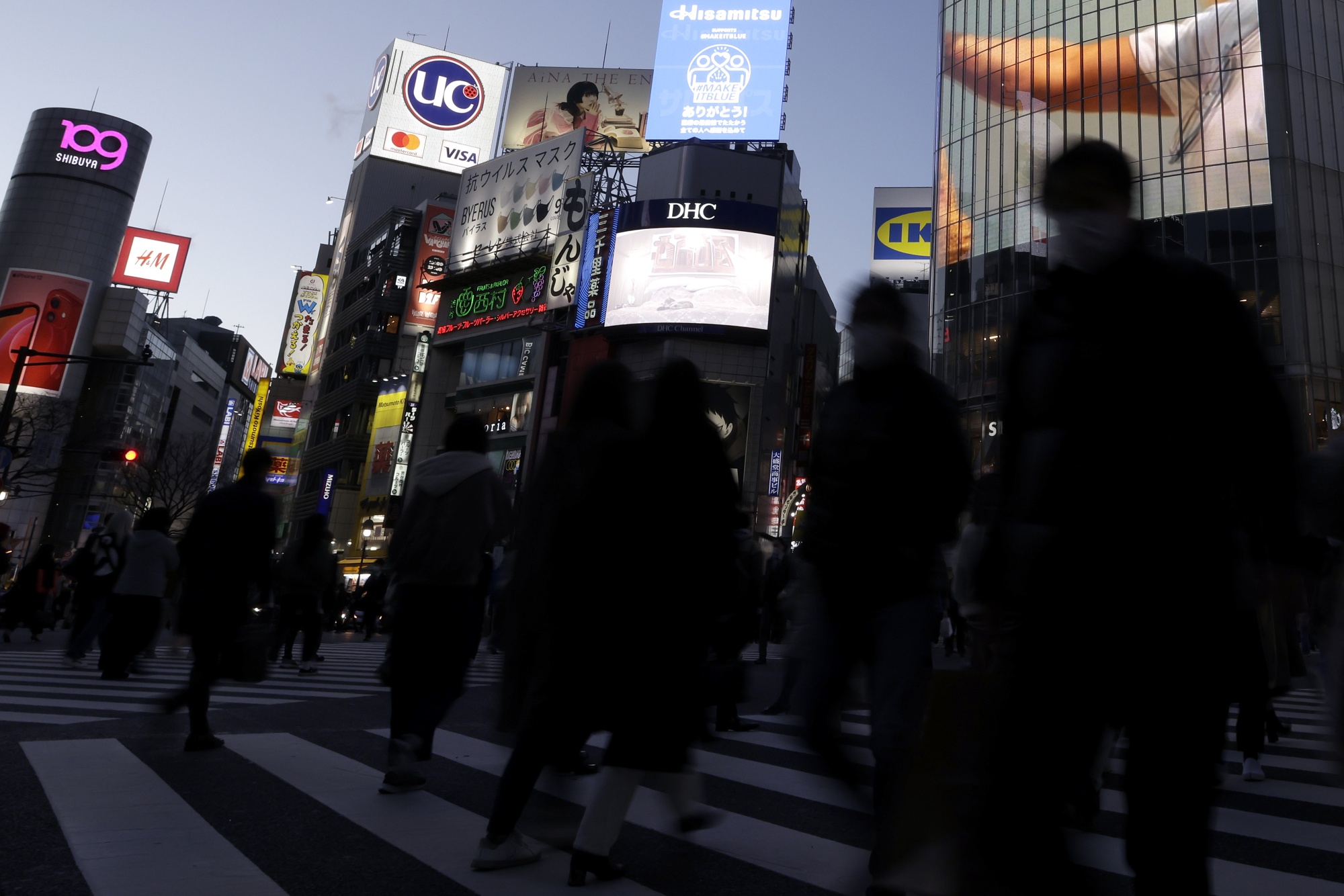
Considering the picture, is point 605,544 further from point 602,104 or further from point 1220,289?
point 602,104

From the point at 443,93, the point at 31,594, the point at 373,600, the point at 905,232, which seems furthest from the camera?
the point at 443,93

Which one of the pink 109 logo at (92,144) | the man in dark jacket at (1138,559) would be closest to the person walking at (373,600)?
the man in dark jacket at (1138,559)

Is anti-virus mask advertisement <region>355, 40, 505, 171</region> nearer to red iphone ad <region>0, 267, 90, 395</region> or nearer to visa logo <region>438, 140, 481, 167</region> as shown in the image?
visa logo <region>438, 140, 481, 167</region>

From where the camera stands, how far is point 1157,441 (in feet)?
5.29

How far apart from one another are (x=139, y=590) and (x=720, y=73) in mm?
49202

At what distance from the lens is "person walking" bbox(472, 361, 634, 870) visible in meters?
2.95

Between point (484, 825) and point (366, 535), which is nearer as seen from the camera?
point (484, 825)

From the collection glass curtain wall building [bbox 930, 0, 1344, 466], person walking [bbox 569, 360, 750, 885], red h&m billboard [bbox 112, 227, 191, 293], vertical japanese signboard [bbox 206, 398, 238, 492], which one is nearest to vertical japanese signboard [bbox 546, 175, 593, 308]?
glass curtain wall building [bbox 930, 0, 1344, 466]

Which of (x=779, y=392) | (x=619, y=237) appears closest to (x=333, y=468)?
(x=619, y=237)

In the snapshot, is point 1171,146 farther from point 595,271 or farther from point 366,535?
point 366,535

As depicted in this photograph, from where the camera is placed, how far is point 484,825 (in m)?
3.59

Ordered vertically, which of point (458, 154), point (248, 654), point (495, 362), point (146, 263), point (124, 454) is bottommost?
point (248, 654)

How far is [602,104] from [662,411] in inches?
2394

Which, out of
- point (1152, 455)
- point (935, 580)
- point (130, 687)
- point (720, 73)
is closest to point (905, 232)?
point (720, 73)
